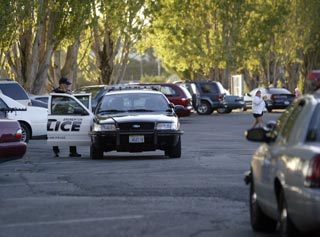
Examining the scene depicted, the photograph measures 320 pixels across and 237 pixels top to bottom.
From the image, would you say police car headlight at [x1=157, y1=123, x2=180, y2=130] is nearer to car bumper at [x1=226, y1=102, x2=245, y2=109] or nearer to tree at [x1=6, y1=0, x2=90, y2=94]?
tree at [x1=6, y1=0, x2=90, y2=94]

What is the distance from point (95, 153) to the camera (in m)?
20.7

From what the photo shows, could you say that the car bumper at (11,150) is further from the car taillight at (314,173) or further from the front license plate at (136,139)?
the car taillight at (314,173)

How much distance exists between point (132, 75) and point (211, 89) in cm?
9218

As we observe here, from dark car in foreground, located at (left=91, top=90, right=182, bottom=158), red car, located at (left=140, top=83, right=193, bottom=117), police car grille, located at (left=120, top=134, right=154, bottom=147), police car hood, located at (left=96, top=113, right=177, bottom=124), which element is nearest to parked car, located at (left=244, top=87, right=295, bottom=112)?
red car, located at (left=140, top=83, right=193, bottom=117)

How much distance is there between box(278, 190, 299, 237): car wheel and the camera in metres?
8.49

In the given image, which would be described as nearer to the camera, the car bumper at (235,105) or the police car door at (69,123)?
the police car door at (69,123)

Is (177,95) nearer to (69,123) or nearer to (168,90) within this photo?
(168,90)

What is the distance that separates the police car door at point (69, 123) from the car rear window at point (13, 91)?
8.72 meters

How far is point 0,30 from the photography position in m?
40.3

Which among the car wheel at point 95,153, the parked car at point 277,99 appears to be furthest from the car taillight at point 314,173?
the parked car at point 277,99

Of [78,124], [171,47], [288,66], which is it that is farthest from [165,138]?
[288,66]

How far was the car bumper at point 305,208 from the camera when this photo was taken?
309 inches

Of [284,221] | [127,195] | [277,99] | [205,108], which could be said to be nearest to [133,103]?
[127,195]

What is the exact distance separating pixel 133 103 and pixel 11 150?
619 centimetres
